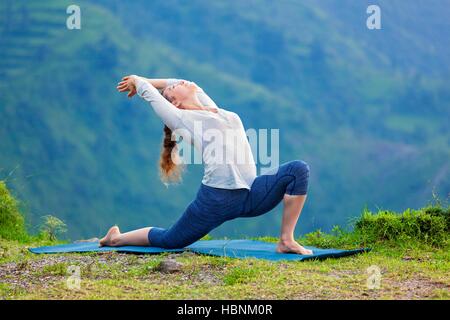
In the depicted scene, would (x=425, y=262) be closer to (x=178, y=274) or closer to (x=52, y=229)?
(x=178, y=274)

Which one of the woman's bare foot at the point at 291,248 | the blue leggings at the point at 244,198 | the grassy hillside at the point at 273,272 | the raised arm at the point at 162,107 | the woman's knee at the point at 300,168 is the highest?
the raised arm at the point at 162,107

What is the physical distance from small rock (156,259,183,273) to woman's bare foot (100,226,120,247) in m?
1.14

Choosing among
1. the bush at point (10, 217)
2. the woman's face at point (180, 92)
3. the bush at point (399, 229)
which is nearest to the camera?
the woman's face at point (180, 92)

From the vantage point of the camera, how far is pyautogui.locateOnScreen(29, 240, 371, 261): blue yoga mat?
5.11 meters

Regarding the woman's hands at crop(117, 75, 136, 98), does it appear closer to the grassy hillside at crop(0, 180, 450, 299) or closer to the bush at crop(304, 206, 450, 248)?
the grassy hillside at crop(0, 180, 450, 299)

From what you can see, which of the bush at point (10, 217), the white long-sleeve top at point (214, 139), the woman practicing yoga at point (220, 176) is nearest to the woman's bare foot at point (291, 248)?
the woman practicing yoga at point (220, 176)

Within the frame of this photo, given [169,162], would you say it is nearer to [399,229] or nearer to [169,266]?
[169,266]

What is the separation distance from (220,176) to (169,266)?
79 centimetres

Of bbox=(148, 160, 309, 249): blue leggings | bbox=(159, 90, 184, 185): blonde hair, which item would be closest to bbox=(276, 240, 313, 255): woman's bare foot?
bbox=(148, 160, 309, 249): blue leggings

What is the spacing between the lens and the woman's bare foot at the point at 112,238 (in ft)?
18.7

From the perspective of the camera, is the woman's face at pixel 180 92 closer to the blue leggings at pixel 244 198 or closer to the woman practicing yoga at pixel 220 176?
the woman practicing yoga at pixel 220 176

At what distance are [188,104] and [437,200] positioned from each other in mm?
2331

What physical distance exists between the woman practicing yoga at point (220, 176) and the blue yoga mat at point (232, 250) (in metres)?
0.12
